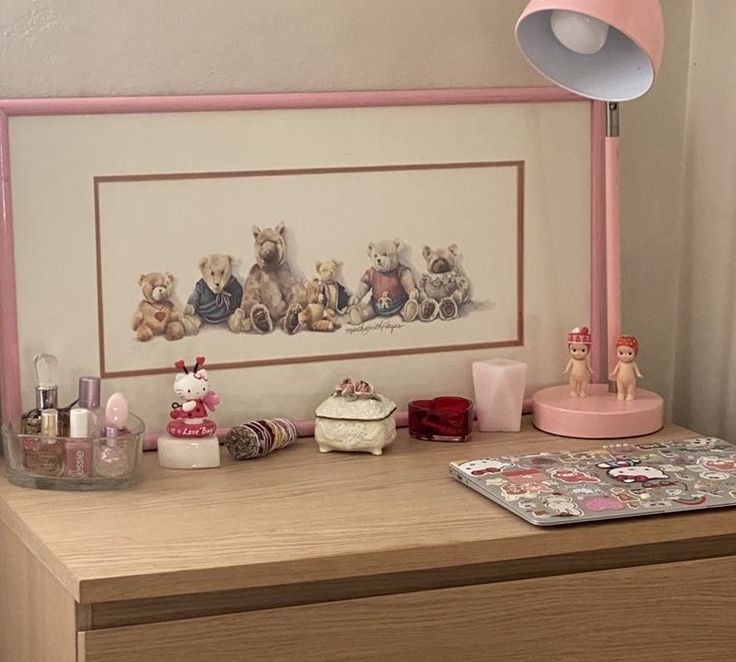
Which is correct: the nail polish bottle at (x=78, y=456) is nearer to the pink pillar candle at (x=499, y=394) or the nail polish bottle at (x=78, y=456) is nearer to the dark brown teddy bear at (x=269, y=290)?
the dark brown teddy bear at (x=269, y=290)

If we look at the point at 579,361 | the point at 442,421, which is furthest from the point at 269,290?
the point at 579,361

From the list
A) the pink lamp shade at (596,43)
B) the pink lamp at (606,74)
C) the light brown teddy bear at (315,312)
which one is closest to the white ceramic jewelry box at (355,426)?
the light brown teddy bear at (315,312)

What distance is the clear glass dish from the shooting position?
1351 millimetres

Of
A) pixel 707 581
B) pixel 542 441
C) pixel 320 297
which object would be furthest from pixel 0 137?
pixel 707 581

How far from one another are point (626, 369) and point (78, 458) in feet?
2.13

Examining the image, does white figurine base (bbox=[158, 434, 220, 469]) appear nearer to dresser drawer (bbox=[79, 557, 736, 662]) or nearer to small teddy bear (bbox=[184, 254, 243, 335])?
small teddy bear (bbox=[184, 254, 243, 335])

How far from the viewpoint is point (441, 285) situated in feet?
5.27

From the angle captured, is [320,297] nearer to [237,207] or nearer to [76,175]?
[237,207]

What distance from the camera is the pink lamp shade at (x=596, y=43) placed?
1.37 m

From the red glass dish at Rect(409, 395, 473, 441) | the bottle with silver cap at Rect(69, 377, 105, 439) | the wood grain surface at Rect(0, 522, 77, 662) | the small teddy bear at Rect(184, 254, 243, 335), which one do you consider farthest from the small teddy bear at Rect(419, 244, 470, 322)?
the wood grain surface at Rect(0, 522, 77, 662)

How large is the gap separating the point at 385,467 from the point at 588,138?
510 millimetres

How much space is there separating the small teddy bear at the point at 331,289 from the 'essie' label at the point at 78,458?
1.15 feet

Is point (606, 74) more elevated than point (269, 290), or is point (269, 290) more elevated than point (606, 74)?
point (606, 74)
